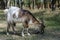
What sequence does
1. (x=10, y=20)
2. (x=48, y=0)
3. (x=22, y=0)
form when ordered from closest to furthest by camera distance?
(x=10, y=20) < (x=48, y=0) < (x=22, y=0)

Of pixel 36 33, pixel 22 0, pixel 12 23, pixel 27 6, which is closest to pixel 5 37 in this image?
pixel 12 23

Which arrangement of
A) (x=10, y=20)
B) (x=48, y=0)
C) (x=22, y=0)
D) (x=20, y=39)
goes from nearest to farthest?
(x=20, y=39)
(x=10, y=20)
(x=48, y=0)
(x=22, y=0)

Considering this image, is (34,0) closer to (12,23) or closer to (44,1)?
(44,1)

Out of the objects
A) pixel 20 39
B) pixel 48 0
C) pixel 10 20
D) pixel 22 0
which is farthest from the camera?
pixel 22 0

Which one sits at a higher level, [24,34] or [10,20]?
[10,20]

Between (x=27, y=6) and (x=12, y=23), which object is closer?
(x=12, y=23)

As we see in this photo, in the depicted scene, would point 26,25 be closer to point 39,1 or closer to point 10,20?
point 10,20

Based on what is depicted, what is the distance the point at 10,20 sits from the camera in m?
11.4

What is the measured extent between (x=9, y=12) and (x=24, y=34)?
1.28 m

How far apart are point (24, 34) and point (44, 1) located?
24372 millimetres

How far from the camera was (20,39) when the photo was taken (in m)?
10.5

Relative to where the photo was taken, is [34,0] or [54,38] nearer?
[54,38]

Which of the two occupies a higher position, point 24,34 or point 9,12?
point 9,12

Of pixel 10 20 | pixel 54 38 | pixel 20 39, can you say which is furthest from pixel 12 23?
pixel 54 38
